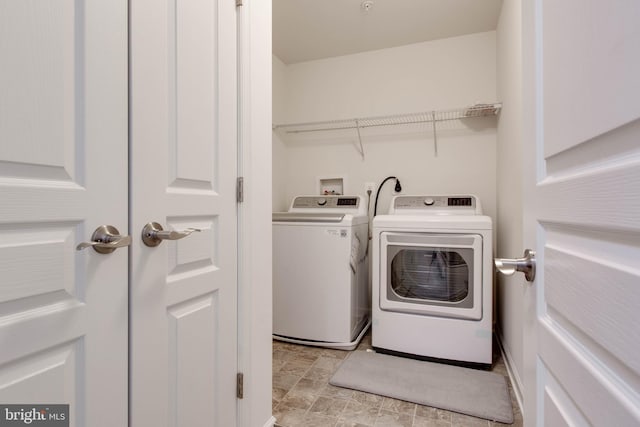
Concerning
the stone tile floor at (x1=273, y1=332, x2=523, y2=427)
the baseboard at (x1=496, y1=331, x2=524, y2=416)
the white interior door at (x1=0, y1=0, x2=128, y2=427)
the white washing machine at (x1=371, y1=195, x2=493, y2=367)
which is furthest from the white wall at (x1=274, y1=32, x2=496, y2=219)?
the white interior door at (x1=0, y1=0, x2=128, y2=427)

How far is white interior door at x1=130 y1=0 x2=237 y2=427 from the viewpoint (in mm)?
828

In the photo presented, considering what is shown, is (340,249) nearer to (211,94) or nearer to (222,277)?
(222,277)

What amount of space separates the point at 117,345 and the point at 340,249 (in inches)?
63.7

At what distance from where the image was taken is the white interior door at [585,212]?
36 centimetres

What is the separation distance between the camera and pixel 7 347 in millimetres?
572

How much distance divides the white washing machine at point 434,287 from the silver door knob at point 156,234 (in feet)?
5.13

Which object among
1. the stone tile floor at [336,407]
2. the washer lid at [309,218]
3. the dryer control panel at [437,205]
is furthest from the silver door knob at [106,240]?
the dryer control panel at [437,205]

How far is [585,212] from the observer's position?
45 centimetres

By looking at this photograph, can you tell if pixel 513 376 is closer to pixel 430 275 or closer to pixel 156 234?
pixel 430 275

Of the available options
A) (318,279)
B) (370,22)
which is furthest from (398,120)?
(318,279)

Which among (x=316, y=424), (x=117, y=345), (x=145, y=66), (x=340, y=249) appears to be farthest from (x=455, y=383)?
(x=145, y=66)

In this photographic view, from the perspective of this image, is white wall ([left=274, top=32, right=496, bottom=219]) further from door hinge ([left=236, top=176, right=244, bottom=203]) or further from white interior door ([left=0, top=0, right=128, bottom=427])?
white interior door ([left=0, top=0, right=128, bottom=427])

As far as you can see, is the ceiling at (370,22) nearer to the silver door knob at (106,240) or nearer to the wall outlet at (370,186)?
the wall outlet at (370,186)

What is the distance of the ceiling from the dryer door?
5.40 ft
